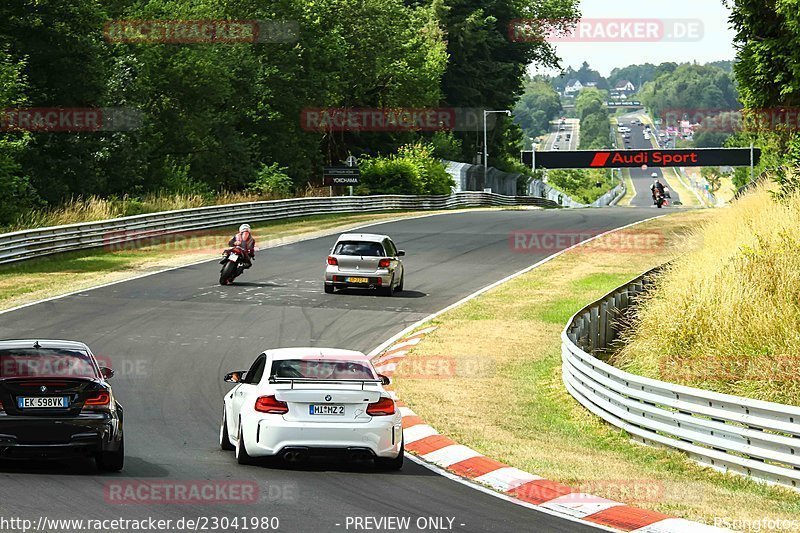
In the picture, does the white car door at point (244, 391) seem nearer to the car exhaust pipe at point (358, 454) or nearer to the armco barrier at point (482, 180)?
the car exhaust pipe at point (358, 454)

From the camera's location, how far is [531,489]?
1233 centimetres

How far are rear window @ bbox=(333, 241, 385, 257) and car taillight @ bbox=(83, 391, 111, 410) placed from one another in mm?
18560

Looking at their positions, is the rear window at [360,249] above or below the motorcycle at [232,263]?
above

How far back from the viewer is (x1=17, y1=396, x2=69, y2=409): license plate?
12.2m

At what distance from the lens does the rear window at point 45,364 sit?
Answer: 1249cm

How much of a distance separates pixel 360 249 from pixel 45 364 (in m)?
18.7

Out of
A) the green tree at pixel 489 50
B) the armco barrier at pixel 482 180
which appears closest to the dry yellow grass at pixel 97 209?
the armco barrier at pixel 482 180

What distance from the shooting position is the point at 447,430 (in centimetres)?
1609

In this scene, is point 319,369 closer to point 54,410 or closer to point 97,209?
point 54,410

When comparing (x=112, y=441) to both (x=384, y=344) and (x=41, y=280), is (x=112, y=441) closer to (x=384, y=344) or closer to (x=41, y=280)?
(x=384, y=344)

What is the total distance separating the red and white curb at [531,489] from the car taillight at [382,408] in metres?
1.05

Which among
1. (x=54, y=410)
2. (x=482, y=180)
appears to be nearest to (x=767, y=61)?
(x=54, y=410)

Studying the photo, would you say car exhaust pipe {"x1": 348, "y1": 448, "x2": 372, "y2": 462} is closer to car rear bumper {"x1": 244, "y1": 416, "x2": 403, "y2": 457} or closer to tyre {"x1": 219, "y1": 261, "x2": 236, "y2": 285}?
car rear bumper {"x1": 244, "y1": 416, "x2": 403, "y2": 457}

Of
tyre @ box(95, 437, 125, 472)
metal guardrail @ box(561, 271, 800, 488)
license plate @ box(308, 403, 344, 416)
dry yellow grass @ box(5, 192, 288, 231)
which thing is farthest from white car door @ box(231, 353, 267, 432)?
dry yellow grass @ box(5, 192, 288, 231)
